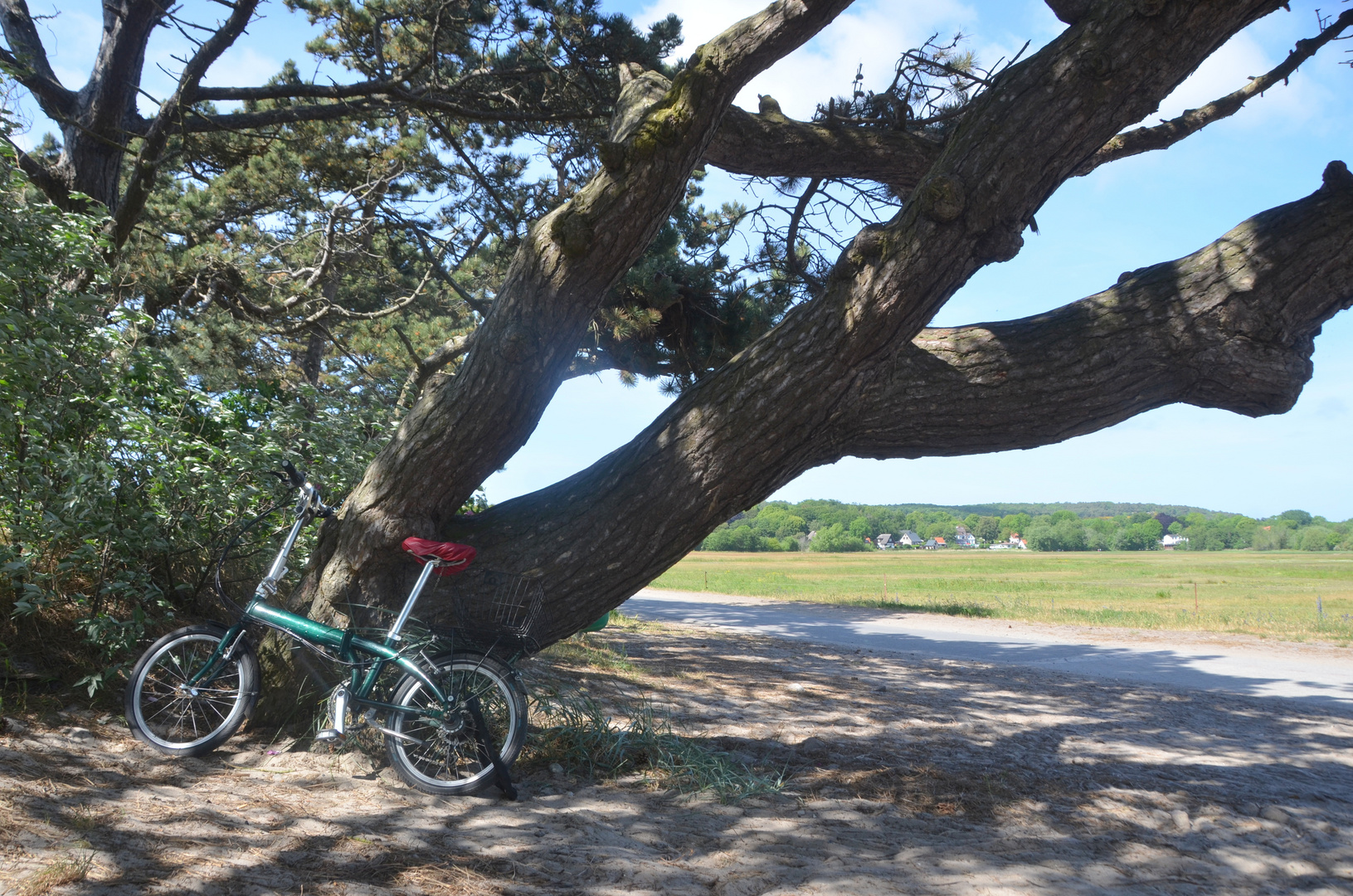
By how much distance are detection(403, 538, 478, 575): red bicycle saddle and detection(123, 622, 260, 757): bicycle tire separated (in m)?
1.09

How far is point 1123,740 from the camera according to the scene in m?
6.08

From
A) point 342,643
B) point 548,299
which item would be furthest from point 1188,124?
point 342,643

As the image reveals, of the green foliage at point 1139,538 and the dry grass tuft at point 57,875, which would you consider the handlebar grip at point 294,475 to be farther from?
the green foliage at point 1139,538

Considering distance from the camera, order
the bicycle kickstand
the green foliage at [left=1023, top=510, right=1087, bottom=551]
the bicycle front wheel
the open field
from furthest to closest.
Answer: the green foliage at [left=1023, top=510, right=1087, bottom=551] → the open field → the bicycle front wheel → the bicycle kickstand

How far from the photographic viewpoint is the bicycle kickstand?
3.97 metres

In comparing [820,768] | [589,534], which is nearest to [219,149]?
[589,534]

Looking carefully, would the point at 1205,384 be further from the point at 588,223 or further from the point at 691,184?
the point at 691,184

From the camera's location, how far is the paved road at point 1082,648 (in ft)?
32.4

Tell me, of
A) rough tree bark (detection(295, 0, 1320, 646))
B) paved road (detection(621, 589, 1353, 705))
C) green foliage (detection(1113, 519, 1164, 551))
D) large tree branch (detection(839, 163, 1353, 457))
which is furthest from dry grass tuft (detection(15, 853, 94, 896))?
green foliage (detection(1113, 519, 1164, 551))

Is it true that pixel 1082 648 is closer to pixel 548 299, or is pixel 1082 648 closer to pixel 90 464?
pixel 548 299

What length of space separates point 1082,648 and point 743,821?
11.1m

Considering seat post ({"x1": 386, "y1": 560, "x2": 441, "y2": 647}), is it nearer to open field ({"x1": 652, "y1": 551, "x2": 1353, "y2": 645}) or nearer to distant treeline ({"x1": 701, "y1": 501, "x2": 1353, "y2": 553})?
open field ({"x1": 652, "y1": 551, "x2": 1353, "y2": 645})

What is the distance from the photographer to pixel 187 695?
169 inches

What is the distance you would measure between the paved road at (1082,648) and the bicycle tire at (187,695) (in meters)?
9.03
